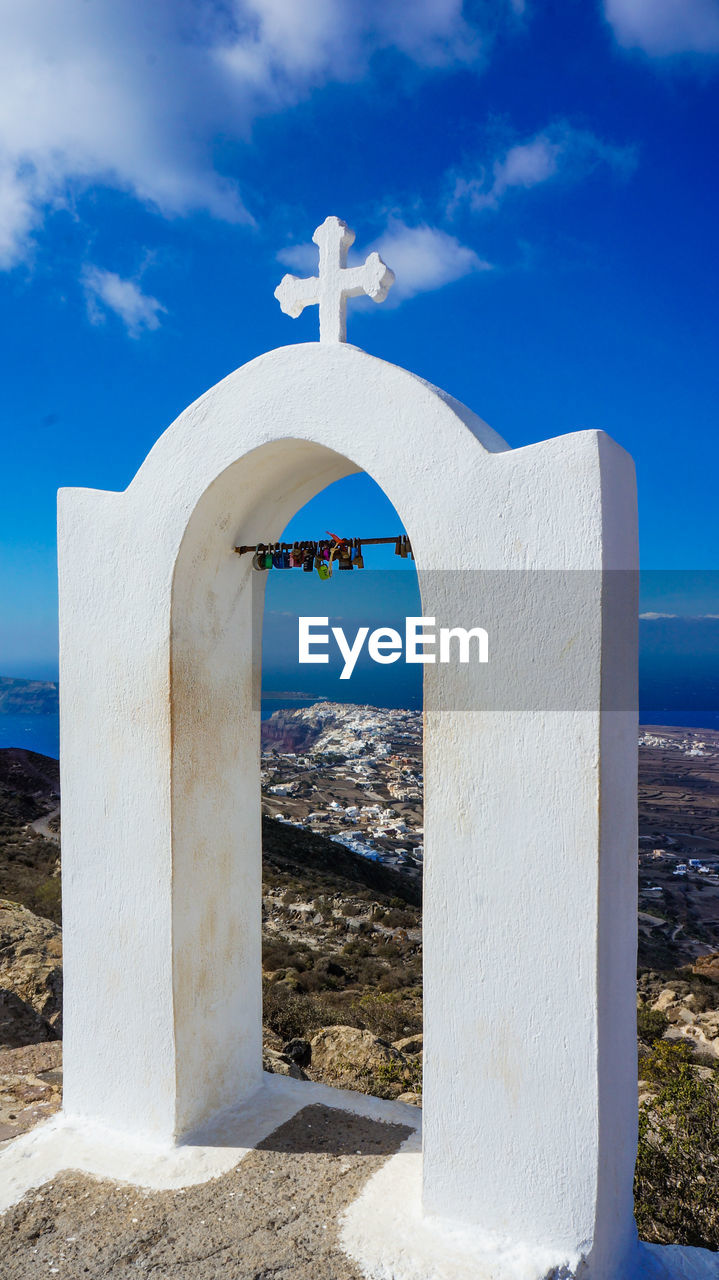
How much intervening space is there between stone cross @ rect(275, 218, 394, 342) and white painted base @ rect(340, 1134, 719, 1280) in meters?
3.64

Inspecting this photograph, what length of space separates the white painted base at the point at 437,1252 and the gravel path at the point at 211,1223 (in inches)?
3.6

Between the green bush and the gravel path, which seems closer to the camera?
the gravel path

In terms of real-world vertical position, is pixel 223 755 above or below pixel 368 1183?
above

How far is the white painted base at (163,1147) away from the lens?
365 centimetres

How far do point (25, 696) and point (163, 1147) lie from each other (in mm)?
19024

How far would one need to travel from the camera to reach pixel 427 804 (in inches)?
130

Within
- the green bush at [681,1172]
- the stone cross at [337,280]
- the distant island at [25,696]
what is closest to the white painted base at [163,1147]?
the green bush at [681,1172]

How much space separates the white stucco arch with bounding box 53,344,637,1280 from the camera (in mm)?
2986

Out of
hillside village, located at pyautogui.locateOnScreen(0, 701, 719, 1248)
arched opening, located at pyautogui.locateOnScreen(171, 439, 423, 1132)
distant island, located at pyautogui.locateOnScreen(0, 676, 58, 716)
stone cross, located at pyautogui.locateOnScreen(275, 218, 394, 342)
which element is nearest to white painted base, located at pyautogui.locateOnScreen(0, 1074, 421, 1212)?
arched opening, located at pyautogui.locateOnScreen(171, 439, 423, 1132)

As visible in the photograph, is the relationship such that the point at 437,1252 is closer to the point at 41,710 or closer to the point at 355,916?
the point at 355,916

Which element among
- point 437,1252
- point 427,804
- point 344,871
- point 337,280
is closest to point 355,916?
point 344,871

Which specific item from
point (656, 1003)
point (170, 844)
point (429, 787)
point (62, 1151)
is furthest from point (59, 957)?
point (656, 1003)

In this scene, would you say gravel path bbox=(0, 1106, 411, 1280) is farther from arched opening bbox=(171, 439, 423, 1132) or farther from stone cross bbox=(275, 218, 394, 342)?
stone cross bbox=(275, 218, 394, 342)

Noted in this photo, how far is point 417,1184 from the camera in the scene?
11.5 feet
